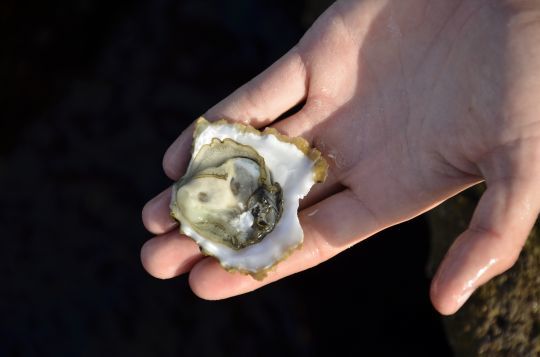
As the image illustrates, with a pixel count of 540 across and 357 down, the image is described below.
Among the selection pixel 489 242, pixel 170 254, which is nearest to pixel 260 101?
pixel 170 254

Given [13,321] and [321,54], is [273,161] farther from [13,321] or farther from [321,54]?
[13,321]

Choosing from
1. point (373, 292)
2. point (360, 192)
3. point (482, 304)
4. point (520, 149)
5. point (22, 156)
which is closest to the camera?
point (520, 149)

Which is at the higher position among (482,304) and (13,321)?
(13,321)

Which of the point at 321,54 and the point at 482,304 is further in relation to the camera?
the point at 482,304

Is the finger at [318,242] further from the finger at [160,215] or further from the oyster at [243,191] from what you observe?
the finger at [160,215]

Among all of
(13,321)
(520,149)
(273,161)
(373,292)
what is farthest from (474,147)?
(13,321)

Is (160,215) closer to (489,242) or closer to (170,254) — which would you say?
(170,254)

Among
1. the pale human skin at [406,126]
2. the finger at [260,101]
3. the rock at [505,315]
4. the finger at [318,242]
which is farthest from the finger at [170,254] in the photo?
the rock at [505,315]

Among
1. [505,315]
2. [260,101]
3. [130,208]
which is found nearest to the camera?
[260,101]
